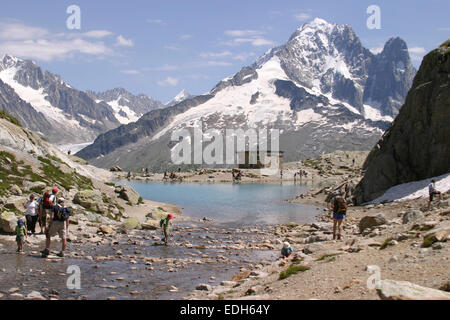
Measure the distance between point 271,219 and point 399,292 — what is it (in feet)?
121

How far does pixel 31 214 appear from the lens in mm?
28531

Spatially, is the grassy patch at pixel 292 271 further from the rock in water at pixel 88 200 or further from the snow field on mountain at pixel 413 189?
the snow field on mountain at pixel 413 189

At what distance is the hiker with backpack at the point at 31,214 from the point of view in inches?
1119

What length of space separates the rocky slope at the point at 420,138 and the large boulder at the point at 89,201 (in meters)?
27.4

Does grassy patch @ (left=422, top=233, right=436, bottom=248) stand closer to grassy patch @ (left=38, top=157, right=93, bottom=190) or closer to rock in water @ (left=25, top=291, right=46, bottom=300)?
rock in water @ (left=25, top=291, right=46, bottom=300)

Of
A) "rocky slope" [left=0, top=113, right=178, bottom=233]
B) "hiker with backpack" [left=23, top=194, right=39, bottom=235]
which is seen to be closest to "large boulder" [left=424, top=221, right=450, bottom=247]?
"hiker with backpack" [left=23, top=194, right=39, bottom=235]

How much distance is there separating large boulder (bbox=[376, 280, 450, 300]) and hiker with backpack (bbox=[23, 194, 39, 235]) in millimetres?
22667

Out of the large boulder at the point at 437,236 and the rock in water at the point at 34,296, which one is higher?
the large boulder at the point at 437,236

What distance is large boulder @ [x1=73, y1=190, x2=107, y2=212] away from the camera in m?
37.8

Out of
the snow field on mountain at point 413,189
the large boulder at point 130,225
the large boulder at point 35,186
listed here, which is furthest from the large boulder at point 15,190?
the snow field on mountain at point 413,189

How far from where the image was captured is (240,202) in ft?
225

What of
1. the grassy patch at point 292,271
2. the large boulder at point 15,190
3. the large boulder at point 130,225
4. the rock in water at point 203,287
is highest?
the large boulder at point 15,190

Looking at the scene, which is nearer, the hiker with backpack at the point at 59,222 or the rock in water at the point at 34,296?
the rock in water at the point at 34,296
